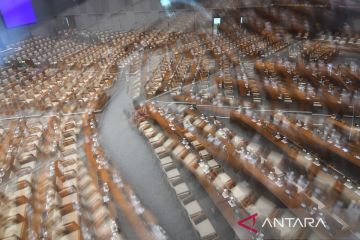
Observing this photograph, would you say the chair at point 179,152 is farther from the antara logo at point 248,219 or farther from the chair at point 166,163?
the antara logo at point 248,219

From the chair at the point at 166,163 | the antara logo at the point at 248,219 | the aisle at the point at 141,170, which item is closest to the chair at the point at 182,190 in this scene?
the aisle at the point at 141,170

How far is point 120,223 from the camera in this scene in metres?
3.88

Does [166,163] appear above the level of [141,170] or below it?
above

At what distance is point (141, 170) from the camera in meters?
5.25

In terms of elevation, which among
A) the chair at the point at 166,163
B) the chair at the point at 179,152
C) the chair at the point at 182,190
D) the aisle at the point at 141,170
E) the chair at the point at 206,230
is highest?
the chair at the point at 179,152

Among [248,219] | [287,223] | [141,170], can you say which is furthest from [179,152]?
[287,223]

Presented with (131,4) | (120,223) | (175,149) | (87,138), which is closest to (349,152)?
(175,149)

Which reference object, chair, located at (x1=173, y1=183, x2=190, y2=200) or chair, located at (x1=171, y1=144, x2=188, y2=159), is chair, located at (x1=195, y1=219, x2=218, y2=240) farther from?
chair, located at (x1=171, y1=144, x2=188, y2=159)

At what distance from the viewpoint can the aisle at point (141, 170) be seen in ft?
13.4

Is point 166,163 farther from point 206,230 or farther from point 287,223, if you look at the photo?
point 287,223

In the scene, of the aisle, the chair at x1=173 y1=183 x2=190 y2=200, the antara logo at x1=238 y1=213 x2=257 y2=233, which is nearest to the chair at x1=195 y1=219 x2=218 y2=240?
the aisle

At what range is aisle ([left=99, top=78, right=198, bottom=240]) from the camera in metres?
4.09

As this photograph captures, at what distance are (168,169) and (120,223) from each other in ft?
4.13

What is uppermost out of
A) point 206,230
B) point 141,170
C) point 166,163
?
point 166,163
